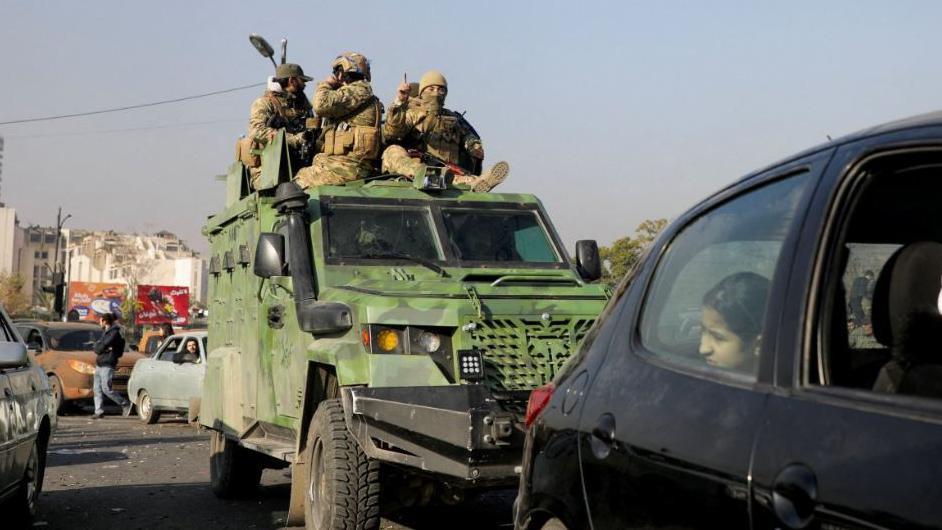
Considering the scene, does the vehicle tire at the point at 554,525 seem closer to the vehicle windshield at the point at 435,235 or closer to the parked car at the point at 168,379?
the vehicle windshield at the point at 435,235

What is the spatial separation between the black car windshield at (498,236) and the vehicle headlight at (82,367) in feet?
50.8

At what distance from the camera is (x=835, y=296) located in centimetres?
283

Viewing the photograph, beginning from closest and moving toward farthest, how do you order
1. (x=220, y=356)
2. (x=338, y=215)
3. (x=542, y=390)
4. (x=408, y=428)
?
(x=542, y=390) < (x=408, y=428) < (x=338, y=215) < (x=220, y=356)

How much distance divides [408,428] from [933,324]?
170 inches

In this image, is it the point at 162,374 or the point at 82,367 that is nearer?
the point at 162,374

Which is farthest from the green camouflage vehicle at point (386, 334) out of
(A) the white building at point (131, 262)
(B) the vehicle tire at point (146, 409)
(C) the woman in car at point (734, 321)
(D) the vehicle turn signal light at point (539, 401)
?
(A) the white building at point (131, 262)

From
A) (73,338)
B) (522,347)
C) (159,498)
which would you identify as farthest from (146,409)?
(522,347)

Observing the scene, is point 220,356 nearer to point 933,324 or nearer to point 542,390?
point 542,390

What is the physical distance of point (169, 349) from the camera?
69.4ft

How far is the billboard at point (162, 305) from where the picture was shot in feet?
234

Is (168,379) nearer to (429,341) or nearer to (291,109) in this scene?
(291,109)

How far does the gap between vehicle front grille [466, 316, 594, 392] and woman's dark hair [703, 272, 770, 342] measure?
4257 mm

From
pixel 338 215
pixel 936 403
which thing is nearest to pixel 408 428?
pixel 338 215

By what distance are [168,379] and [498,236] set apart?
12218 mm
